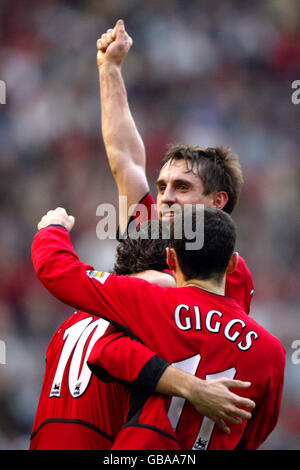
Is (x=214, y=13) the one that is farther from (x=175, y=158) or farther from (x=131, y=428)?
(x=131, y=428)

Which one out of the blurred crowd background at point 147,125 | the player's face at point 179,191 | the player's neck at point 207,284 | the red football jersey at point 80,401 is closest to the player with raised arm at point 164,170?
the player's face at point 179,191

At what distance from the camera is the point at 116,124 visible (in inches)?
141

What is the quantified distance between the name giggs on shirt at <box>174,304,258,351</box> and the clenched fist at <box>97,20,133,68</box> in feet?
5.94

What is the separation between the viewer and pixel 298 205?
23.9ft

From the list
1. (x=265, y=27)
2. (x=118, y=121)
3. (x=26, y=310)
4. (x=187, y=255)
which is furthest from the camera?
(x=265, y=27)

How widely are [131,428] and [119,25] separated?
7.27 feet

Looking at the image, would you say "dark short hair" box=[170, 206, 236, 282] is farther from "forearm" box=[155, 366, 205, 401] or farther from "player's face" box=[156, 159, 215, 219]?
"player's face" box=[156, 159, 215, 219]

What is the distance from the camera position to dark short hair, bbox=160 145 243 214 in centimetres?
327

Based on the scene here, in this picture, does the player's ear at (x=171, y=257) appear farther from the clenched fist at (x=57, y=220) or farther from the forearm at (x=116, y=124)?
the forearm at (x=116, y=124)

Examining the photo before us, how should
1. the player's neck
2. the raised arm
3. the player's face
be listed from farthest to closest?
1. the raised arm
2. the player's face
3. the player's neck

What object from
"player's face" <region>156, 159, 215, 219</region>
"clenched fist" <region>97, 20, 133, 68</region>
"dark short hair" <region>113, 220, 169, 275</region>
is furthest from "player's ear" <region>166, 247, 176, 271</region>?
"clenched fist" <region>97, 20, 133, 68</region>

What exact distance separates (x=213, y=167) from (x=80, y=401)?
1398 millimetres

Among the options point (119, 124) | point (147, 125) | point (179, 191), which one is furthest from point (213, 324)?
point (147, 125)

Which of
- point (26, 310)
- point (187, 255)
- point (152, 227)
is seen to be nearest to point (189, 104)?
point (26, 310)
